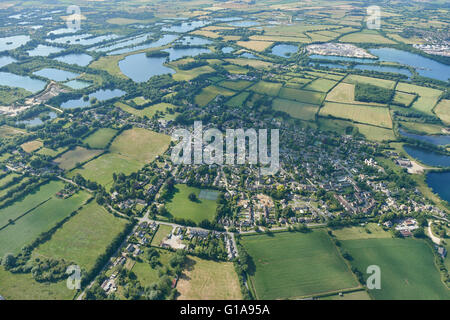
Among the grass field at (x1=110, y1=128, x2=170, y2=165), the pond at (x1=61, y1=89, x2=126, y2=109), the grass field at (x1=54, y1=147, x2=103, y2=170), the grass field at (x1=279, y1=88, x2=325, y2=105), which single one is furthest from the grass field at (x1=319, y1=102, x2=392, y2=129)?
the pond at (x1=61, y1=89, x2=126, y2=109)

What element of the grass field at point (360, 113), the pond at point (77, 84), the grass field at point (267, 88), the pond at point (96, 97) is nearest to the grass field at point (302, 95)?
the grass field at point (267, 88)

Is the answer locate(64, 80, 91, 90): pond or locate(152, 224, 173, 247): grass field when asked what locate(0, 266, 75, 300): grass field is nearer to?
locate(152, 224, 173, 247): grass field

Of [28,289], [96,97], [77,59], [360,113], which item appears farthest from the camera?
[77,59]

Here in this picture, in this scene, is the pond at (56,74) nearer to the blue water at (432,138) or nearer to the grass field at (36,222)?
the grass field at (36,222)

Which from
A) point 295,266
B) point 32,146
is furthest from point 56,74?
point 295,266

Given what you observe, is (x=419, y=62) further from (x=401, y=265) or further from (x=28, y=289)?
(x=28, y=289)

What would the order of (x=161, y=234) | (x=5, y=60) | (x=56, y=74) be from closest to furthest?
(x=161, y=234)
(x=56, y=74)
(x=5, y=60)

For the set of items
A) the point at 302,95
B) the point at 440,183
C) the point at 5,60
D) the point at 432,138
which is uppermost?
the point at 5,60
